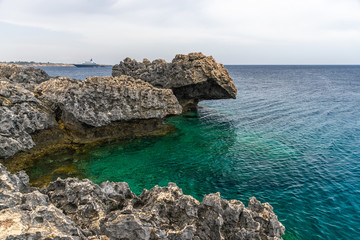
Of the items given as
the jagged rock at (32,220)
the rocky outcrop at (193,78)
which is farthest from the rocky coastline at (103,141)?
the rocky outcrop at (193,78)

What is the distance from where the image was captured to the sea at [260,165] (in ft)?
53.3

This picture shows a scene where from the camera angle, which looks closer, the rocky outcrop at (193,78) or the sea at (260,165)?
the sea at (260,165)

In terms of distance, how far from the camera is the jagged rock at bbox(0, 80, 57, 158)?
837 inches

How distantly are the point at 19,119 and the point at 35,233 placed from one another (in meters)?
20.6

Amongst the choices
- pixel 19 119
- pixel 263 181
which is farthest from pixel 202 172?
pixel 19 119

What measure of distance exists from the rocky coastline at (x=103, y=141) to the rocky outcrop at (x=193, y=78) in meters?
0.18

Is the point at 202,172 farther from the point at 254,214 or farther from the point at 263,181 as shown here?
the point at 254,214

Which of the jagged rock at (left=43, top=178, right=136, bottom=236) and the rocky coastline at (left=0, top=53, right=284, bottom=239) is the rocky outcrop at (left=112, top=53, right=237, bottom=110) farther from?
the jagged rock at (left=43, top=178, right=136, bottom=236)

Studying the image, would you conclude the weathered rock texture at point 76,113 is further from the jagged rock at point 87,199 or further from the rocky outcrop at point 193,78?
the jagged rock at point 87,199

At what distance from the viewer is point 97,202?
35.5 ft

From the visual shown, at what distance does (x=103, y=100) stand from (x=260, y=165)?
19850 millimetres

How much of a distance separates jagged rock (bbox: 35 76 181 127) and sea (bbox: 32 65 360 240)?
354 cm

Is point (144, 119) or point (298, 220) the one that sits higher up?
point (144, 119)

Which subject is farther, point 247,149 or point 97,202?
point 247,149
